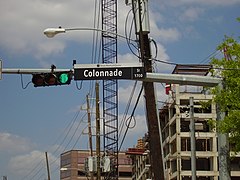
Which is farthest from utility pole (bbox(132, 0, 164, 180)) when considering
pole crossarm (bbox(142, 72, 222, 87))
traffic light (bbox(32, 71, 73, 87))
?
traffic light (bbox(32, 71, 73, 87))

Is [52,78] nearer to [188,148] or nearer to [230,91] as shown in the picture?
[230,91]

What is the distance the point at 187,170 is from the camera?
94.0 m

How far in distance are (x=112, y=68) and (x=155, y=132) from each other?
360 cm

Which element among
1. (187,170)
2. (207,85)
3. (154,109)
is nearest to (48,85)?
(154,109)

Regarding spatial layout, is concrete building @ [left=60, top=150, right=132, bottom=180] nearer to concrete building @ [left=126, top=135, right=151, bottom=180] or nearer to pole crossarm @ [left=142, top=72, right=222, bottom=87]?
concrete building @ [left=126, top=135, right=151, bottom=180]

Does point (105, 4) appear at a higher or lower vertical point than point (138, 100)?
higher

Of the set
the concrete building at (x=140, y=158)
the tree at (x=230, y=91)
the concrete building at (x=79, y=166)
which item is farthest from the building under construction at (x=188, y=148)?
the concrete building at (x=79, y=166)

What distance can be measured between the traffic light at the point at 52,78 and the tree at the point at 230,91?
573 cm

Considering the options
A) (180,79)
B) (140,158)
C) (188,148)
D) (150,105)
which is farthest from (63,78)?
(140,158)

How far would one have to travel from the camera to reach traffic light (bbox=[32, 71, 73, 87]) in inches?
858

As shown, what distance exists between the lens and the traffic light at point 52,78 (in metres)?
21.8

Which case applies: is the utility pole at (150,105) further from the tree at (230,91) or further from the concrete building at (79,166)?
the concrete building at (79,166)

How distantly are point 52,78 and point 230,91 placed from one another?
6.87 m

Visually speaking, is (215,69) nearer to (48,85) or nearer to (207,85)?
(207,85)
